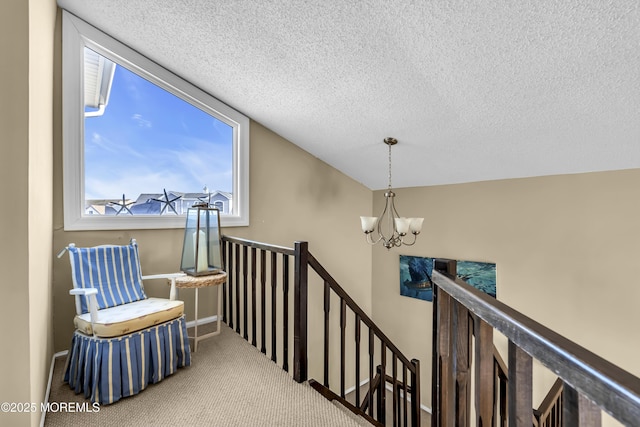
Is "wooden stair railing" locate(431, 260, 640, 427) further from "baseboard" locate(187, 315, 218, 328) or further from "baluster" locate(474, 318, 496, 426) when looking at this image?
"baseboard" locate(187, 315, 218, 328)

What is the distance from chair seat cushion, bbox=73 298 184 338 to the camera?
6.01ft

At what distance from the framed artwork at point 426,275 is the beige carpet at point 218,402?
2.17m

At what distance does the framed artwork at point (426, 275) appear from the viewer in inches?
135

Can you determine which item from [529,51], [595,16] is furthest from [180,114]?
[595,16]

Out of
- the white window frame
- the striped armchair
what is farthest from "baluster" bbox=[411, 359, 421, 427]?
the white window frame

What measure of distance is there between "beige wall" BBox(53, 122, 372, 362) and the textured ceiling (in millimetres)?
677

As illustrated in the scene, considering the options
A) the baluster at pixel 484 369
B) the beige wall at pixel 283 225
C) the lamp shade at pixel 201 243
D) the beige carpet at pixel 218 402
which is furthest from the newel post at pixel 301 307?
the beige wall at pixel 283 225

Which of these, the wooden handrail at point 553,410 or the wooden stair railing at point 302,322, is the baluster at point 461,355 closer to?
the wooden stair railing at point 302,322

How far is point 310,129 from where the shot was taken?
3342 millimetres

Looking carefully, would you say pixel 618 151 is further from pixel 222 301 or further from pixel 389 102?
pixel 222 301

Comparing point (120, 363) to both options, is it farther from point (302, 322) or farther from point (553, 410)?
point (553, 410)

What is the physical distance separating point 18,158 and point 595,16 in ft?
8.86

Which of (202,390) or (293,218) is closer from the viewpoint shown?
(202,390)

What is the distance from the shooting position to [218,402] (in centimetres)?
187
